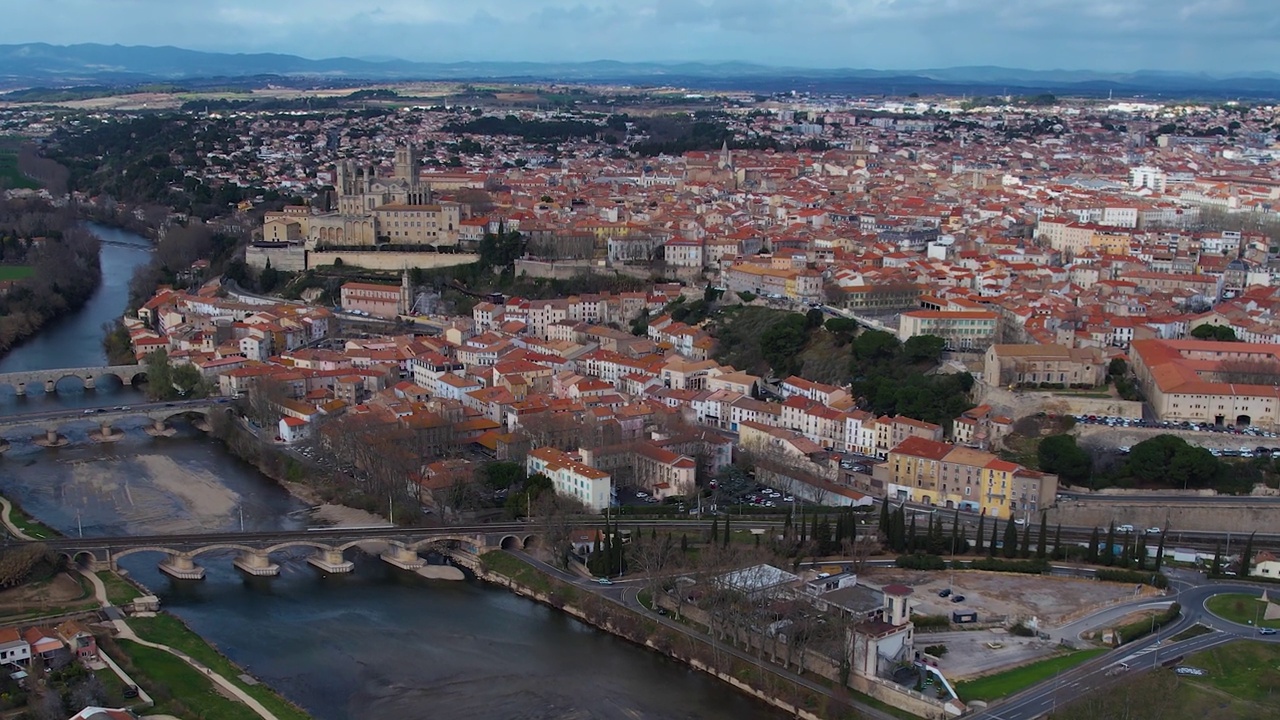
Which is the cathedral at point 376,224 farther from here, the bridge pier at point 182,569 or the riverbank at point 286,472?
the bridge pier at point 182,569

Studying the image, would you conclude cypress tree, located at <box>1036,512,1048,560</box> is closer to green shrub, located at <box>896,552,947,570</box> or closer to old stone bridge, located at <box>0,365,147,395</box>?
green shrub, located at <box>896,552,947,570</box>

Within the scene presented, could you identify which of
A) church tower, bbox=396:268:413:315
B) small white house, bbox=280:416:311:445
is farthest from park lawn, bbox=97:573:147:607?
church tower, bbox=396:268:413:315

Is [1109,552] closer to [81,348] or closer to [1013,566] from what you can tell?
[1013,566]

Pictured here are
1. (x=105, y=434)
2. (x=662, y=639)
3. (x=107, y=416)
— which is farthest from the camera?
(x=107, y=416)

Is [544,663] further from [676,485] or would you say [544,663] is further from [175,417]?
[175,417]

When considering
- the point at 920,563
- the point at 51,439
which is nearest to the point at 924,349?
the point at 920,563

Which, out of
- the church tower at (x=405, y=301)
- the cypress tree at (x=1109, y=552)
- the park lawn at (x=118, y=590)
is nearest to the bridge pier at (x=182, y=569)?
the park lawn at (x=118, y=590)

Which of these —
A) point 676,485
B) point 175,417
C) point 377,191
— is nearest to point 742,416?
point 676,485
